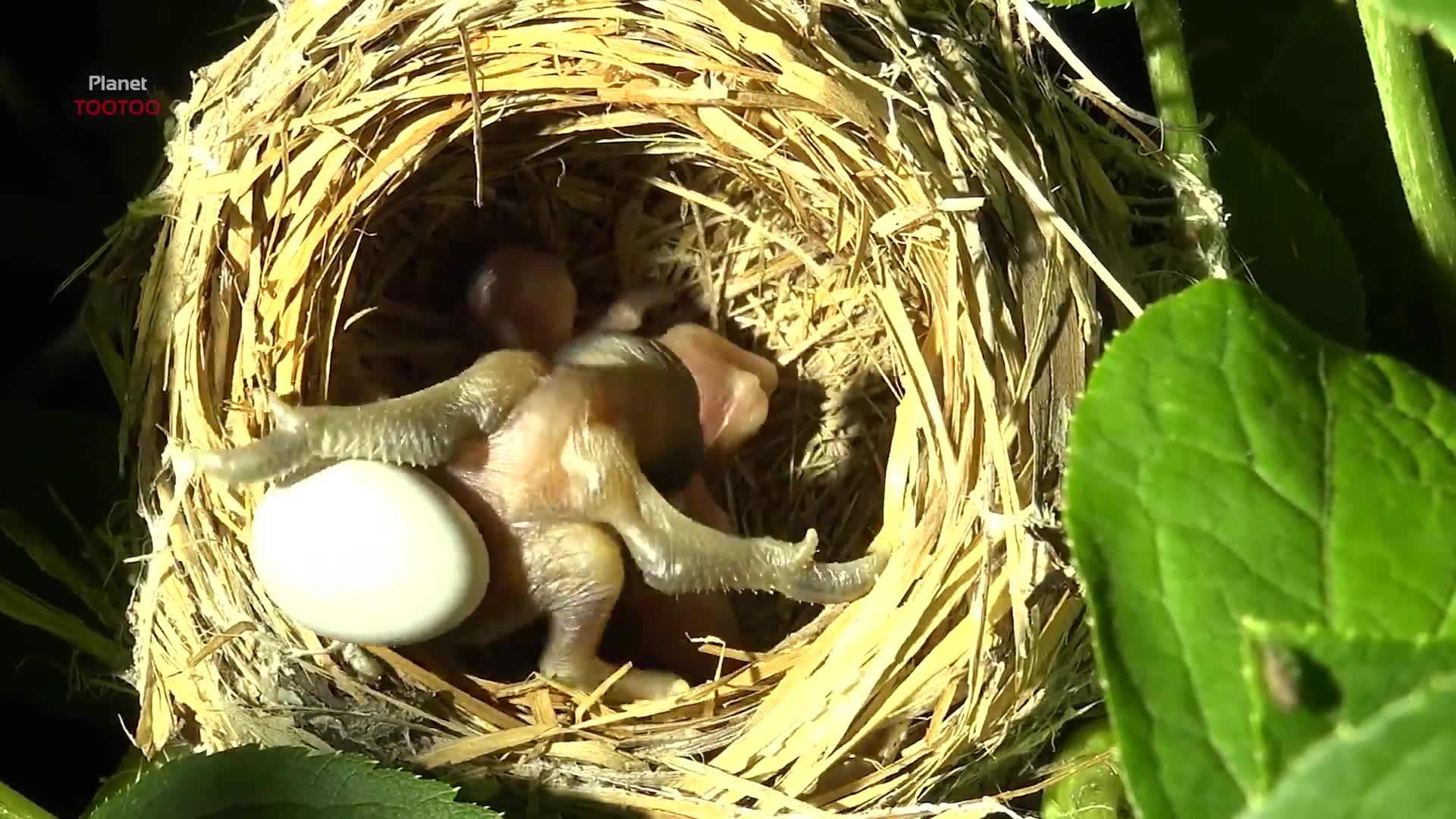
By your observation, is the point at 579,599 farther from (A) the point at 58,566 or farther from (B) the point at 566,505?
(A) the point at 58,566

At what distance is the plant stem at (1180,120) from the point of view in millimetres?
698

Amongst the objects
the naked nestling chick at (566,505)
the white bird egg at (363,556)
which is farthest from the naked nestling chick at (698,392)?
the white bird egg at (363,556)

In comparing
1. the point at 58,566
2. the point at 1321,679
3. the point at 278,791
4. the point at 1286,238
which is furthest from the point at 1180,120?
the point at 58,566

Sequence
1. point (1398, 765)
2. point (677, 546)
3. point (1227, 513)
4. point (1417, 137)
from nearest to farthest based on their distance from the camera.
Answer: point (1398, 765)
point (1227, 513)
point (1417, 137)
point (677, 546)

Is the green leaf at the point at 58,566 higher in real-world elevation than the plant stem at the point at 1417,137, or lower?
lower

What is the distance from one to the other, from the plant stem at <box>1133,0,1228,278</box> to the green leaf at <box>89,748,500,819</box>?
51 centimetres

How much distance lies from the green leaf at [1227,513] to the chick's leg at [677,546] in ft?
1.07

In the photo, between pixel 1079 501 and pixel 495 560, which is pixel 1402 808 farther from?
pixel 495 560

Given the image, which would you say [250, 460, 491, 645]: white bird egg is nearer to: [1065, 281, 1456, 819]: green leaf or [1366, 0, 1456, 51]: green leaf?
[1065, 281, 1456, 819]: green leaf

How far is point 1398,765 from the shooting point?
33 cm

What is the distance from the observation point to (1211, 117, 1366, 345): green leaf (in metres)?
0.73

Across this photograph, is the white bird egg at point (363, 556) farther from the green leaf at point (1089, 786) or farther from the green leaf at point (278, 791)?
the green leaf at point (1089, 786)

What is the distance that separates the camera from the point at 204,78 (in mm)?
808

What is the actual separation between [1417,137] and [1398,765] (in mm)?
433
